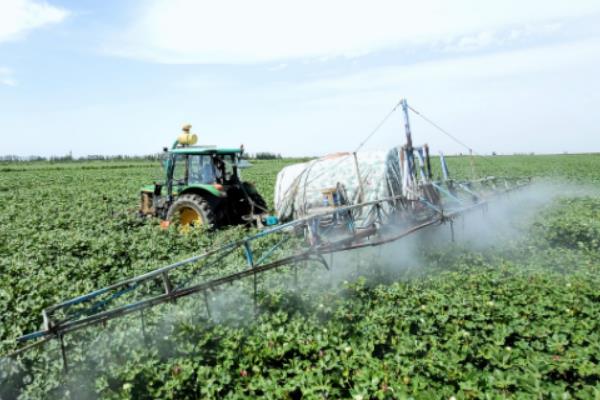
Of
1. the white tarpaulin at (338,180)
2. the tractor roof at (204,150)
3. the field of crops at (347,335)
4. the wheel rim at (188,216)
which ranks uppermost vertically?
the tractor roof at (204,150)

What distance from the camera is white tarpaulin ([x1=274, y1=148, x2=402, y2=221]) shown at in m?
8.59

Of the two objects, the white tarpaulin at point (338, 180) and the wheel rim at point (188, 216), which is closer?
Answer: the white tarpaulin at point (338, 180)

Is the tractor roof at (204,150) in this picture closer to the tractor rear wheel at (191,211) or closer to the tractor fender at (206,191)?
the tractor fender at (206,191)

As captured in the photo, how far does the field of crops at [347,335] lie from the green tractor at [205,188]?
215 centimetres

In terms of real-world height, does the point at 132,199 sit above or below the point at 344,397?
above

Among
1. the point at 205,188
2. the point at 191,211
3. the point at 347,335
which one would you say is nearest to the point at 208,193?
the point at 205,188

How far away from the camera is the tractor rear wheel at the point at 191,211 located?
27.3 ft

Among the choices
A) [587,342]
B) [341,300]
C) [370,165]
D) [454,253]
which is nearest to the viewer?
[587,342]

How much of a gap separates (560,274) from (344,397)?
3.99 metres

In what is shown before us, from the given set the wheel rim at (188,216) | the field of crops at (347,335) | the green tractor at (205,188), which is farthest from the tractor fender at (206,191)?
the field of crops at (347,335)

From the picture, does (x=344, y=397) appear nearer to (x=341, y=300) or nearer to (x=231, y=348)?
(x=231, y=348)

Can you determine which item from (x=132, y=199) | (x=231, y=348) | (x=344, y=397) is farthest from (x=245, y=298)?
(x=132, y=199)

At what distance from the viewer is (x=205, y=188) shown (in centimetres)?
855

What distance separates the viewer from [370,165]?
8.73 metres
